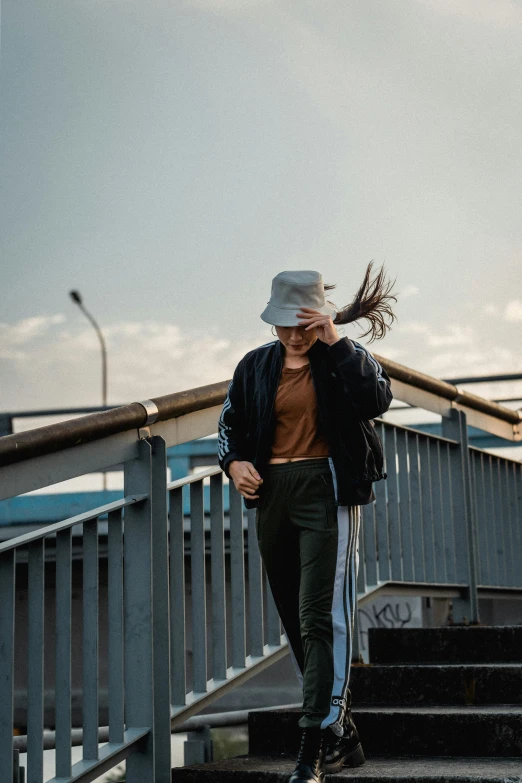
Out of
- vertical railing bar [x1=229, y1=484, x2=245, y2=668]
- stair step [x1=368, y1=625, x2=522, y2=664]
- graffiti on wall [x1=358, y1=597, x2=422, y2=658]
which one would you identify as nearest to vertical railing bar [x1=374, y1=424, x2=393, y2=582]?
stair step [x1=368, y1=625, x2=522, y2=664]

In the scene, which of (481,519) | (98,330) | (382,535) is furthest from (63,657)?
(98,330)

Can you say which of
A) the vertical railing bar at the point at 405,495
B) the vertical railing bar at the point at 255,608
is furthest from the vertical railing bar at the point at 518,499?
the vertical railing bar at the point at 255,608

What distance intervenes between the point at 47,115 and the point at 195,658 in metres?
17.4

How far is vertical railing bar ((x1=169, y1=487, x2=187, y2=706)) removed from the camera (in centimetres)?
338

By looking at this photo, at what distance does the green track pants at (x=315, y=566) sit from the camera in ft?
10.1

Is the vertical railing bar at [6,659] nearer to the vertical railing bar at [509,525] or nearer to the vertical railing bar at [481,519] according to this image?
the vertical railing bar at [481,519]

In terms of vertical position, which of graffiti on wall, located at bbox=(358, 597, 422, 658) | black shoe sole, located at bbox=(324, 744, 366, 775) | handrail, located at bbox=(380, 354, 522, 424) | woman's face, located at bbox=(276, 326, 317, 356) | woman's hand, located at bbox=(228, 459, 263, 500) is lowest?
graffiti on wall, located at bbox=(358, 597, 422, 658)

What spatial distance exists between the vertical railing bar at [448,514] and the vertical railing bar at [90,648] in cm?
278

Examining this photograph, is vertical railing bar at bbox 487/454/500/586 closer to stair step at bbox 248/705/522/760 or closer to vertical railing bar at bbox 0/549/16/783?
stair step at bbox 248/705/522/760

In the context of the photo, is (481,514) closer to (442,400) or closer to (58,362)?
(442,400)

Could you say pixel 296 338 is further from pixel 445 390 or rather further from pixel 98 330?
pixel 98 330

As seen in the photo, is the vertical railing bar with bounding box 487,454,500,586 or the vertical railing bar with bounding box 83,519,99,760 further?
the vertical railing bar with bounding box 487,454,500,586

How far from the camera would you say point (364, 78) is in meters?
10.5

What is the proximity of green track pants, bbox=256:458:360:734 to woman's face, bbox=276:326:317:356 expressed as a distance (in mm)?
378
